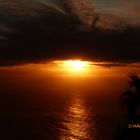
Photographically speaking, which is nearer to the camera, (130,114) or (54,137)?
(130,114)

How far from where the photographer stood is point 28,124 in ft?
535

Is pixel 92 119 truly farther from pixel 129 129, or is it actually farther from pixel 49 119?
pixel 129 129

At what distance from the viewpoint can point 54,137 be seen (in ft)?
435

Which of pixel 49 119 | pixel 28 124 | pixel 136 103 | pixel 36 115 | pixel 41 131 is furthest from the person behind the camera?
pixel 36 115

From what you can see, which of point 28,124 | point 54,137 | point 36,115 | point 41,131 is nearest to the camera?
point 54,137

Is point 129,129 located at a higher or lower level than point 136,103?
lower

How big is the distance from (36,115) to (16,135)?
5331 cm

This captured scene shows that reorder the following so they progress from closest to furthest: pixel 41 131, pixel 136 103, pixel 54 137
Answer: pixel 136 103
pixel 54 137
pixel 41 131

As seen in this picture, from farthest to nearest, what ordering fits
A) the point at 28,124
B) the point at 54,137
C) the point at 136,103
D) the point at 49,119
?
1. the point at 49,119
2. the point at 28,124
3. the point at 54,137
4. the point at 136,103

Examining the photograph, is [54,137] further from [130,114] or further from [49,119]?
[130,114]

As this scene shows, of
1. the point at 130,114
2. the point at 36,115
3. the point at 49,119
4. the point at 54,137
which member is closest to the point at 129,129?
the point at 130,114

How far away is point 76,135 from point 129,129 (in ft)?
352

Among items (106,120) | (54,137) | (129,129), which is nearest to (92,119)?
(106,120)

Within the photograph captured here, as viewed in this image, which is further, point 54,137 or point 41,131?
point 41,131
